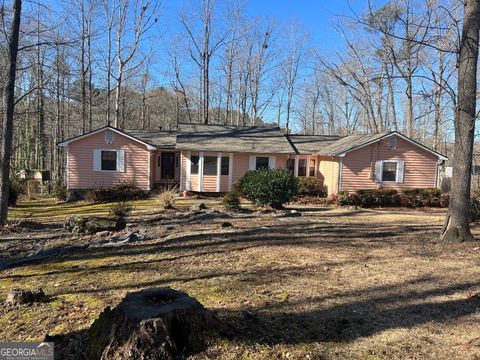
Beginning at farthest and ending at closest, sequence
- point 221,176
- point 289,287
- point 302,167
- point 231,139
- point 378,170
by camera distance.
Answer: point 302,167 → point 231,139 → point 221,176 → point 378,170 → point 289,287

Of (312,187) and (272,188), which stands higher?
(272,188)

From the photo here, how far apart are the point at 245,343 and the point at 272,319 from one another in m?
0.67

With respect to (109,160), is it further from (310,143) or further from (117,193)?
(310,143)

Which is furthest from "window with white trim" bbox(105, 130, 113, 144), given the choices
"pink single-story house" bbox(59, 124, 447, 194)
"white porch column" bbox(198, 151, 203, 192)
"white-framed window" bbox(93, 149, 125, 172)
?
"white porch column" bbox(198, 151, 203, 192)

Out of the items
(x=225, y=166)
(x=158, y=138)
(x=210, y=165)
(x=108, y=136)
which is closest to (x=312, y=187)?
(x=225, y=166)

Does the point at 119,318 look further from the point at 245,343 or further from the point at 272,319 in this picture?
the point at 272,319

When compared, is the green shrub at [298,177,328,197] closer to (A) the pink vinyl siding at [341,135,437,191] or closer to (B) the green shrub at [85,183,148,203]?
(A) the pink vinyl siding at [341,135,437,191]

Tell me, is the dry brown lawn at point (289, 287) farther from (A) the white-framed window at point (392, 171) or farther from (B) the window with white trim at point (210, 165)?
(B) the window with white trim at point (210, 165)

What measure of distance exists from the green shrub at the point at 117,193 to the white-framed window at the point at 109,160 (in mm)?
1114

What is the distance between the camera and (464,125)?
7.49 m

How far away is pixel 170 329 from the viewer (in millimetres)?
2869

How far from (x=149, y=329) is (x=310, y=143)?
21.2 meters

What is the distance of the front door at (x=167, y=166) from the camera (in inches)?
876

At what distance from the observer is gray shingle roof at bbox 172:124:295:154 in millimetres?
19578
